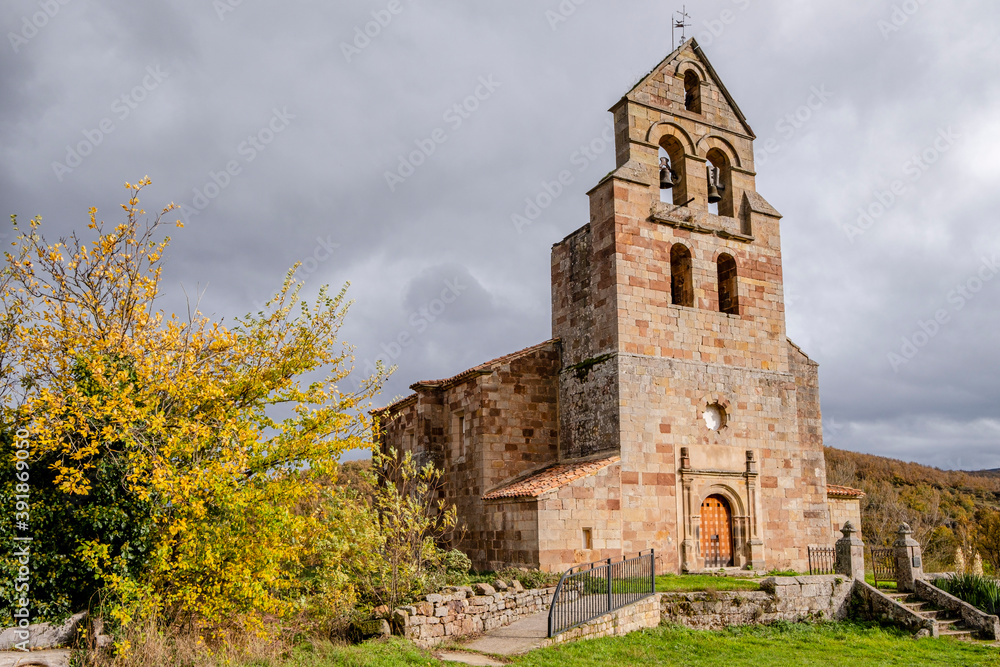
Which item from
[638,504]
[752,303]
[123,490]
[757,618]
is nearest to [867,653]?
[757,618]

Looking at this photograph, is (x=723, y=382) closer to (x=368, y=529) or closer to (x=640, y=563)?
(x=640, y=563)

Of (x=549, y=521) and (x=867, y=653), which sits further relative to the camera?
(x=549, y=521)

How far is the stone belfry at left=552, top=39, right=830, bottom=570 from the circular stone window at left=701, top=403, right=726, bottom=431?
1.5 inches

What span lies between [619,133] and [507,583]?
12.3m

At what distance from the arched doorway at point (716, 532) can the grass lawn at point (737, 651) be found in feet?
10.3

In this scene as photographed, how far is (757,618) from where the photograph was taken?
16562 mm

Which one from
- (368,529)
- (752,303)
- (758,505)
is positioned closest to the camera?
(368,529)

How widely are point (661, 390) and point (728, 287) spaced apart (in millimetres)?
4339

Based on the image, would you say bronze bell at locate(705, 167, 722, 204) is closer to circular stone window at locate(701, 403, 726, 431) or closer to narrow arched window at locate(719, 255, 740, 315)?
narrow arched window at locate(719, 255, 740, 315)

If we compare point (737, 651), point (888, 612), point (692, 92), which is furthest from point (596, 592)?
point (692, 92)

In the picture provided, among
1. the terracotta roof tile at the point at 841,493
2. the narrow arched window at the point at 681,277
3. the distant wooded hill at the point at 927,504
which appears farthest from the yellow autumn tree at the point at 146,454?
the distant wooded hill at the point at 927,504

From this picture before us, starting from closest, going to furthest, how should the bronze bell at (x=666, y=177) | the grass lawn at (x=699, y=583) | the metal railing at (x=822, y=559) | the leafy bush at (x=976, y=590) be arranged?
the grass lawn at (x=699, y=583), the leafy bush at (x=976, y=590), the metal railing at (x=822, y=559), the bronze bell at (x=666, y=177)

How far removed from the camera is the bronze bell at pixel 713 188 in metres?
22.5

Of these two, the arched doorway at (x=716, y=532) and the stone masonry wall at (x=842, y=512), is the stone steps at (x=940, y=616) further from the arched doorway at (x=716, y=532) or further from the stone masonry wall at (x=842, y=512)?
the stone masonry wall at (x=842, y=512)
